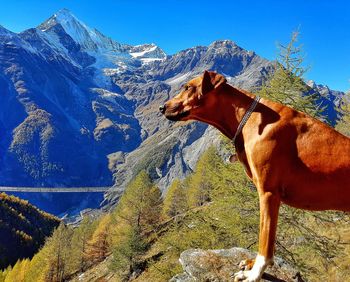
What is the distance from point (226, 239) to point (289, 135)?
15219 millimetres

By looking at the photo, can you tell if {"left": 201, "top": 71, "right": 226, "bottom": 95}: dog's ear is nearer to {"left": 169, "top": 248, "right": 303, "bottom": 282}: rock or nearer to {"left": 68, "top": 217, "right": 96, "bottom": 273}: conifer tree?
{"left": 169, "top": 248, "right": 303, "bottom": 282}: rock

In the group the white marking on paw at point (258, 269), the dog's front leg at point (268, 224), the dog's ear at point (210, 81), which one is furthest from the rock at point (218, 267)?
the dog's ear at point (210, 81)

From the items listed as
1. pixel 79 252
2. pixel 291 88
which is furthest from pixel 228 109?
pixel 79 252

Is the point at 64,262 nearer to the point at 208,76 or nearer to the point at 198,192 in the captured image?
the point at 198,192

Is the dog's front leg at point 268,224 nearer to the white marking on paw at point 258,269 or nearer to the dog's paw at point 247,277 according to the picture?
the white marking on paw at point 258,269

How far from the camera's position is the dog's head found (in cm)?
441

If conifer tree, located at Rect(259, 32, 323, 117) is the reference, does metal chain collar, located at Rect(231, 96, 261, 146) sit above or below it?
below

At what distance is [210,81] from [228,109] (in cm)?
40

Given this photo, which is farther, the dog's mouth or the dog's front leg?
the dog's mouth

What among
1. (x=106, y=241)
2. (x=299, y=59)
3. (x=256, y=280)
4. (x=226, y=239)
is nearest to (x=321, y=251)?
(x=226, y=239)

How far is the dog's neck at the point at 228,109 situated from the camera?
14.7 ft

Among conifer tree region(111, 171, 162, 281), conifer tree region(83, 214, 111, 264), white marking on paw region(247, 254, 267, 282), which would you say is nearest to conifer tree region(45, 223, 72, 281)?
conifer tree region(83, 214, 111, 264)

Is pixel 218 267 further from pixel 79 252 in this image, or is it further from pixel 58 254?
pixel 79 252

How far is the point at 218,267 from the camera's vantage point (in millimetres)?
7152
